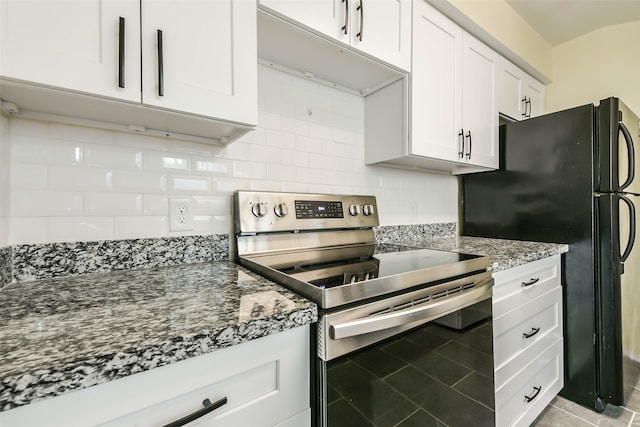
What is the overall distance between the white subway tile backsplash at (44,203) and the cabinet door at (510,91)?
2377mm

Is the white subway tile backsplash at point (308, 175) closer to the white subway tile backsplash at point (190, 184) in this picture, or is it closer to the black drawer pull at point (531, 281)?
the white subway tile backsplash at point (190, 184)

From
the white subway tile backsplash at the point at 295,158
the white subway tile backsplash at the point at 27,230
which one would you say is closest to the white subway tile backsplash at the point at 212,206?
the white subway tile backsplash at the point at 295,158

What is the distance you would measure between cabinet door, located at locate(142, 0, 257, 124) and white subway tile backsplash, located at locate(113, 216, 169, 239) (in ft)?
1.50

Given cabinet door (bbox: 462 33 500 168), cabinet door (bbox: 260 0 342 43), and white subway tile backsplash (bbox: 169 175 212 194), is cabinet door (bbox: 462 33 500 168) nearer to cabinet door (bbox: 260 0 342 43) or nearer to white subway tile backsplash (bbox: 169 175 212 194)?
cabinet door (bbox: 260 0 342 43)

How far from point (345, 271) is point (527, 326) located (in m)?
1.04

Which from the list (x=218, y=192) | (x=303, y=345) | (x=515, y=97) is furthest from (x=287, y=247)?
(x=515, y=97)

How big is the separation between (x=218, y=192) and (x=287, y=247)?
15.1 inches

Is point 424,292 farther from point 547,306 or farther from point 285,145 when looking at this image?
point 547,306

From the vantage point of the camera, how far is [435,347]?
878 mm

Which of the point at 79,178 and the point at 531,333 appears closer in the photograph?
the point at 79,178

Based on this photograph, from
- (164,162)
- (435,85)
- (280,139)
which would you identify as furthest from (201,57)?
(435,85)

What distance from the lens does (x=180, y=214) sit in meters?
1.10

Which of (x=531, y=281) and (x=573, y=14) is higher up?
(x=573, y=14)

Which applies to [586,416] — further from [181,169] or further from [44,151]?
[44,151]
